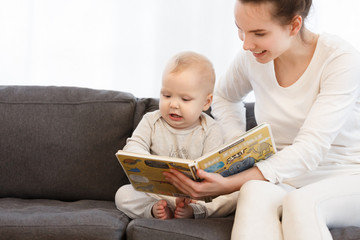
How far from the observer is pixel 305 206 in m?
1.39

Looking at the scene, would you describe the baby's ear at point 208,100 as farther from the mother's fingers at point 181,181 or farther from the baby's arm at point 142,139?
the mother's fingers at point 181,181

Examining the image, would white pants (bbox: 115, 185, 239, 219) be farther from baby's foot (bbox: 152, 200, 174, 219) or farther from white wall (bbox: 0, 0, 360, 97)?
white wall (bbox: 0, 0, 360, 97)

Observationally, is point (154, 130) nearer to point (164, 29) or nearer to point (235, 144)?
point (235, 144)

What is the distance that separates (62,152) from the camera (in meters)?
2.14

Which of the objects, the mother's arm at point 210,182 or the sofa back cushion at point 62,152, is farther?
the sofa back cushion at point 62,152

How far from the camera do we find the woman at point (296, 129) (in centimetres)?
142

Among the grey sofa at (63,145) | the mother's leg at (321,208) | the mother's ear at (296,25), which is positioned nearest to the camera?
the mother's leg at (321,208)

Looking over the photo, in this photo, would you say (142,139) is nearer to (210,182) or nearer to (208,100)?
(208,100)

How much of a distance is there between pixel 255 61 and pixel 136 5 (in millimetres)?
1061

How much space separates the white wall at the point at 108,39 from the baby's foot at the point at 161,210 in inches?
41.9

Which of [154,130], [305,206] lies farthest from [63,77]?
[305,206]

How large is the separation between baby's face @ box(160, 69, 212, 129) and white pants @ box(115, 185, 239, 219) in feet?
0.99

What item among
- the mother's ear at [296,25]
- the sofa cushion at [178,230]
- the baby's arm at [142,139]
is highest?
the mother's ear at [296,25]

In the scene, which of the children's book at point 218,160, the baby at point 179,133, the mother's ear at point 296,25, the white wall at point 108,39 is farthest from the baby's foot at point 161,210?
the white wall at point 108,39
